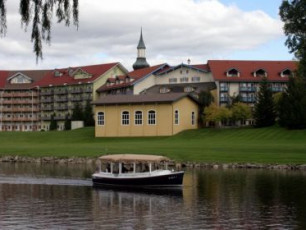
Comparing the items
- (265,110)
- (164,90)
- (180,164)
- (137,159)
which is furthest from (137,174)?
(164,90)

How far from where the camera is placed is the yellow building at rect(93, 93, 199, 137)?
102 m

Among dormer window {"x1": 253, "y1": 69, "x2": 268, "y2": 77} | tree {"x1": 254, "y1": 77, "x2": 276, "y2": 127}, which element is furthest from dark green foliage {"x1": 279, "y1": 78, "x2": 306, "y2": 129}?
dormer window {"x1": 253, "y1": 69, "x2": 268, "y2": 77}

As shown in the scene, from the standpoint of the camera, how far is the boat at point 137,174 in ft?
147

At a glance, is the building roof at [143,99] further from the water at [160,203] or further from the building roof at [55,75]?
the water at [160,203]

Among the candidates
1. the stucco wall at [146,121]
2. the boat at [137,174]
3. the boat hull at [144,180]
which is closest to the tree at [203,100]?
the stucco wall at [146,121]

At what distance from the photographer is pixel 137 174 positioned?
45719 mm

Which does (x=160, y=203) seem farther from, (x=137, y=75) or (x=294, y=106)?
(x=137, y=75)

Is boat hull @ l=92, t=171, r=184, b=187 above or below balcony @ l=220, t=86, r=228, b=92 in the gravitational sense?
below

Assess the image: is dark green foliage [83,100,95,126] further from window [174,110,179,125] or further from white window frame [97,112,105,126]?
window [174,110,179,125]

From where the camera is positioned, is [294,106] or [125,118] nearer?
[294,106]

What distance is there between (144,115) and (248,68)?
1259 inches

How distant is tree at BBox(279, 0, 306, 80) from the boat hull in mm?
22719

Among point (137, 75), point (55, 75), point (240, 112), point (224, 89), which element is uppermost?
point (55, 75)

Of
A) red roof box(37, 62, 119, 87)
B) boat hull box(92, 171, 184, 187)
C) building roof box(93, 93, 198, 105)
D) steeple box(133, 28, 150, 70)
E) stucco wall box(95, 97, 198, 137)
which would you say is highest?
steeple box(133, 28, 150, 70)
